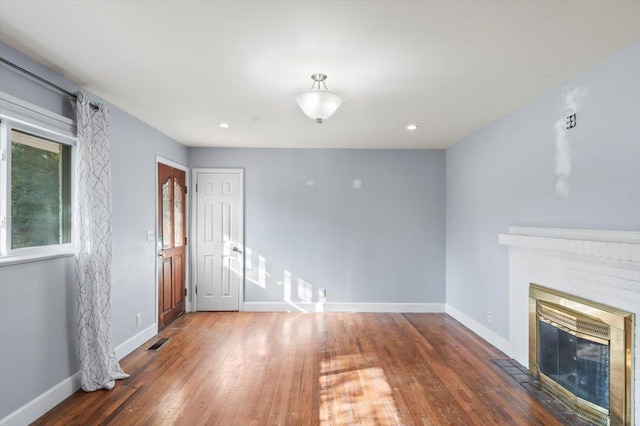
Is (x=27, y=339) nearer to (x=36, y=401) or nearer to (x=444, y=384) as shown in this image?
(x=36, y=401)

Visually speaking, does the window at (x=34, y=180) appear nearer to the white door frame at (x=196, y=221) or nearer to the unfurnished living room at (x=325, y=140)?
the unfurnished living room at (x=325, y=140)

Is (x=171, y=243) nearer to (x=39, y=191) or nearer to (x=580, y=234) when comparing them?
(x=39, y=191)

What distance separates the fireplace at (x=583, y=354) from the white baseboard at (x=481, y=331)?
1.65 feet

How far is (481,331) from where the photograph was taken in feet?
13.5

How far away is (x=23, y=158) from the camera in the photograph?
7.97 ft

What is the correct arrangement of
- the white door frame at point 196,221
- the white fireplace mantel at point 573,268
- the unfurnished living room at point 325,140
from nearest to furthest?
the unfurnished living room at point 325,140 < the white fireplace mantel at point 573,268 < the white door frame at point 196,221

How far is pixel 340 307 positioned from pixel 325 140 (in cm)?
254

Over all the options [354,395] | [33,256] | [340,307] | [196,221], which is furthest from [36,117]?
[340,307]

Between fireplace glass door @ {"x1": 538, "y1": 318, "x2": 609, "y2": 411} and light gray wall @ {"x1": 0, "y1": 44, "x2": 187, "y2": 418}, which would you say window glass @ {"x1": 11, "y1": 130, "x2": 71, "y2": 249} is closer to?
light gray wall @ {"x1": 0, "y1": 44, "x2": 187, "y2": 418}

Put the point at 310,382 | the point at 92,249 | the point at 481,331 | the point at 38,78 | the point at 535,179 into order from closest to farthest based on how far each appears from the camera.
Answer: the point at 38,78
the point at 92,249
the point at 310,382
the point at 535,179
the point at 481,331

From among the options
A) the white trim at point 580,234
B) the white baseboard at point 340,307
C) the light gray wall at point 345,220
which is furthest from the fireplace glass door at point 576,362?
the light gray wall at point 345,220

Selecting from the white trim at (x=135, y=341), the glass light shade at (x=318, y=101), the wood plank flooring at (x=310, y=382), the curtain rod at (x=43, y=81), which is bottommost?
the wood plank flooring at (x=310, y=382)

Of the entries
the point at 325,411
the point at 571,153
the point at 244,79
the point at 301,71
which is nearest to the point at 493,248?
the point at 571,153

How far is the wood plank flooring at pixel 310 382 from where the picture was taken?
245 cm
